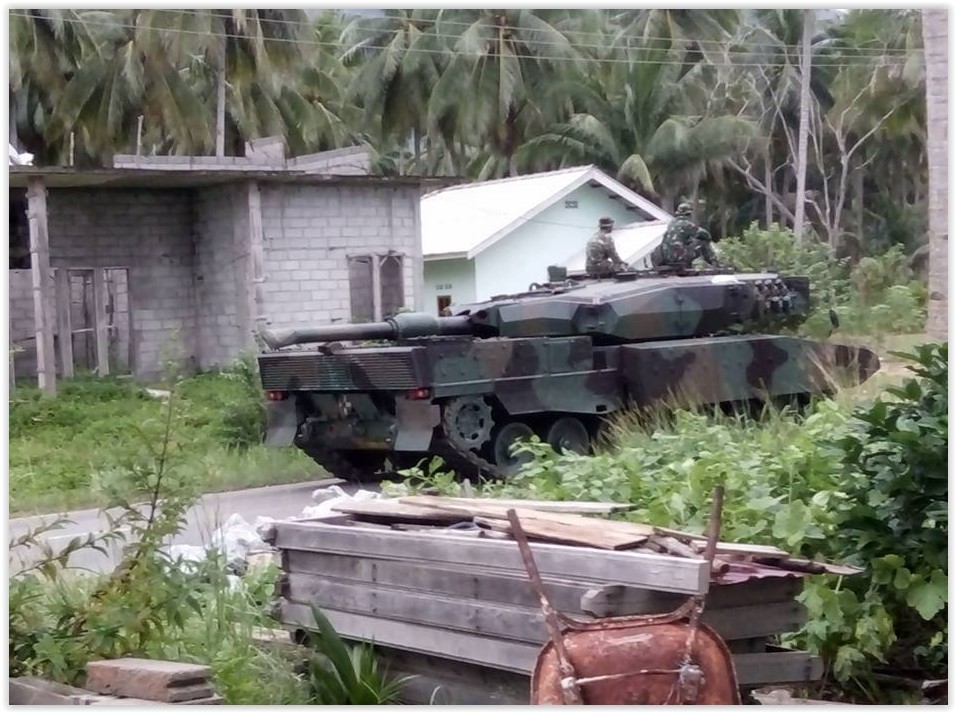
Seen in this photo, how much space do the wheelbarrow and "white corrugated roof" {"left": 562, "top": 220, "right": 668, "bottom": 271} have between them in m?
5.96

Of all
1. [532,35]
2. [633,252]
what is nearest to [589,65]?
[532,35]

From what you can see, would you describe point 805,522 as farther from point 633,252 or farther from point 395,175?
point 395,175

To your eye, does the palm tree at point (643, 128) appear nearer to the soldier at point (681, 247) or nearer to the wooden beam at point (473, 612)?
the soldier at point (681, 247)

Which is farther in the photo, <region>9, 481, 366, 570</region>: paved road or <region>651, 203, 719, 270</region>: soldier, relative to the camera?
<region>651, 203, 719, 270</region>: soldier

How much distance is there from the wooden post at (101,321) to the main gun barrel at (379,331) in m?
0.88

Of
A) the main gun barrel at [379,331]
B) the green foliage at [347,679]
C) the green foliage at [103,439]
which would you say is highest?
the main gun barrel at [379,331]

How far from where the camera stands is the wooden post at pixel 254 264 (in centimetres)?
959

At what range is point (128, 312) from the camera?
27.9 ft

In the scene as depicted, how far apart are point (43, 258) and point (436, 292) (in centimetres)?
249

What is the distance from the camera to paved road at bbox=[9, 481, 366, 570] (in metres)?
5.59

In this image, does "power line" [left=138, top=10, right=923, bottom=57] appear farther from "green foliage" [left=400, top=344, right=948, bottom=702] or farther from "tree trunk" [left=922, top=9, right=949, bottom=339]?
"green foliage" [left=400, top=344, right=948, bottom=702]

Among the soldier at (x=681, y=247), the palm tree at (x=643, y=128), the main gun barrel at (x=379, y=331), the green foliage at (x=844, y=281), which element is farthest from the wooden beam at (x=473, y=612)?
the soldier at (x=681, y=247)

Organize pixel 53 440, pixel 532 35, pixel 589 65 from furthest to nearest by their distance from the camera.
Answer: pixel 589 65 → pixel 532 35 → pixel 53 440

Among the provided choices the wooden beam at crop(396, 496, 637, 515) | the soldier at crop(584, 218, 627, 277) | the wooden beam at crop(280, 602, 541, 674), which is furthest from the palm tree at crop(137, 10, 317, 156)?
the wooden beam at crop(280, 602, 541, 674)
